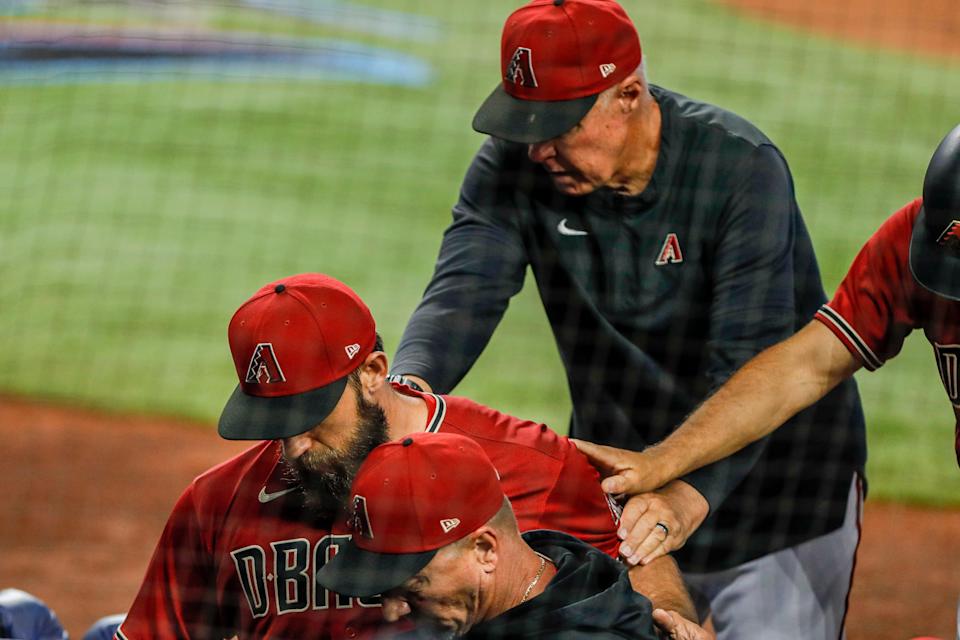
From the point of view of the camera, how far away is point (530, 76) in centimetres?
303

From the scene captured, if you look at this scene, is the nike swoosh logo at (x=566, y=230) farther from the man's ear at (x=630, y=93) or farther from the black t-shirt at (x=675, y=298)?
the man's ear at (x=630, y=93)

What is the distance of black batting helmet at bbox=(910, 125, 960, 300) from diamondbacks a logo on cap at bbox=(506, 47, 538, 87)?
904 millimetres

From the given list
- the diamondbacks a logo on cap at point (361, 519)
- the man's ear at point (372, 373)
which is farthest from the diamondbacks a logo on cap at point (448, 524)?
the man's ear at point (372, 373)

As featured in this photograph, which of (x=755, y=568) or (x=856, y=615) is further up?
(x=755, y=568)

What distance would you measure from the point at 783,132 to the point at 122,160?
537 centimetres

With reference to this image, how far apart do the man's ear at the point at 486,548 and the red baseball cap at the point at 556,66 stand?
105 centimetres

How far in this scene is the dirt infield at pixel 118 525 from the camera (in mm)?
5535

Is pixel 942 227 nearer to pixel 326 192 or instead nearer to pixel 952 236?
pixel 952 236

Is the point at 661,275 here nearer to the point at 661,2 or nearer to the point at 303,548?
the point at 303,548

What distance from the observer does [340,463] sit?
2.62 m

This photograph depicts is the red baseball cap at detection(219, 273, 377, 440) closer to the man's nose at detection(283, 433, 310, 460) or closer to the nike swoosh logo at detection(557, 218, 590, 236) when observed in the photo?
the man's nose at detection(283, 433, 310, 460)

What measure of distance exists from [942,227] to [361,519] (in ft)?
4.29

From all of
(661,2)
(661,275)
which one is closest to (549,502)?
(661,275)

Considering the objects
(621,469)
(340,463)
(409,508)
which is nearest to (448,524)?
(409,508)
